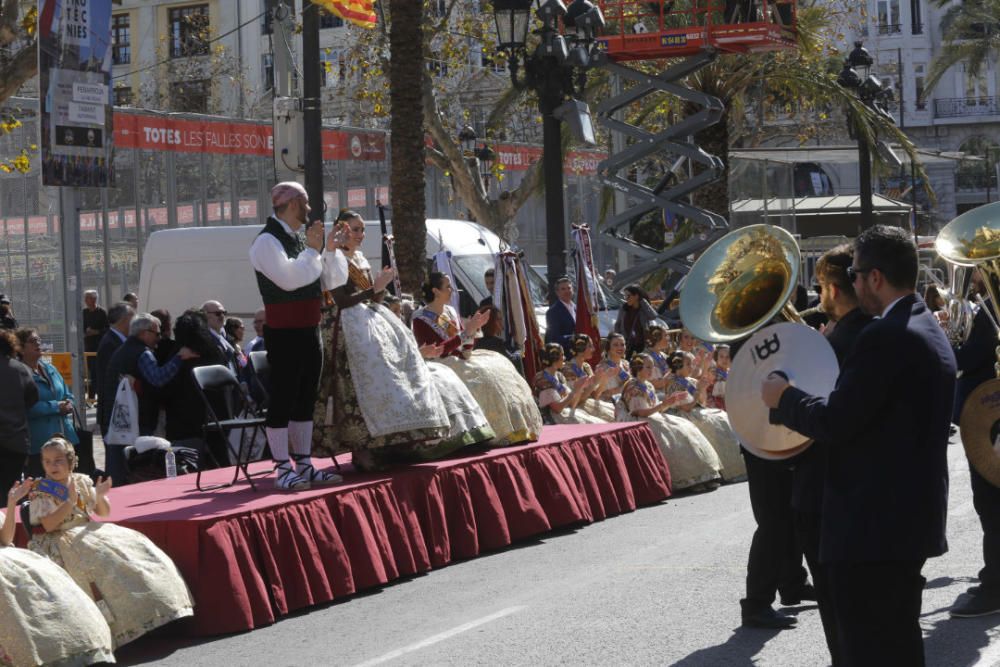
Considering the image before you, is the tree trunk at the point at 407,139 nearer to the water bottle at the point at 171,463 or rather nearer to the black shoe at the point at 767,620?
the water bottle at the point at 171,463

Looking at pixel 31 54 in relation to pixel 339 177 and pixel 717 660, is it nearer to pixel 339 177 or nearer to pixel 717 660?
pixel 717 660

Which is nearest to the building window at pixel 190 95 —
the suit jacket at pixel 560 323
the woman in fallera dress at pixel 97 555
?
the suit jacket at pixel 560 323

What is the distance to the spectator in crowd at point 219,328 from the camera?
1350 centimetres

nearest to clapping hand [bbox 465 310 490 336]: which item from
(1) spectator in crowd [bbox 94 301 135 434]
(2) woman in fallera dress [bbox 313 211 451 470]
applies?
(2) woman in fallera dress [bbox 313 211 451 470]

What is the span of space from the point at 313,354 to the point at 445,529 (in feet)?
4.99

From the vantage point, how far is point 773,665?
24.3 ft

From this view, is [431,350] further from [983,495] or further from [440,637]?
[983,495]

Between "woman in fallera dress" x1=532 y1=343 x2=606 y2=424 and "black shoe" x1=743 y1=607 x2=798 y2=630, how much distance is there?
6.12 meters

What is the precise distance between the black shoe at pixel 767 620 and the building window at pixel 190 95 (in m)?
42.3

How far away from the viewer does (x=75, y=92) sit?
13484 mm

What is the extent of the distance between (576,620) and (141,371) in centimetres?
518

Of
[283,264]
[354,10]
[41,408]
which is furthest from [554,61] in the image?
[283,264]

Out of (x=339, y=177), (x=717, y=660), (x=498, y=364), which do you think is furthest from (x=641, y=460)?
(x=339, y=177)

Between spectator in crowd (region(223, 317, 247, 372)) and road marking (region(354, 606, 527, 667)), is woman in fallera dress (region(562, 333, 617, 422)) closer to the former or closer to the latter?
spectator in crowd (region(223, 317, 247, 372))
